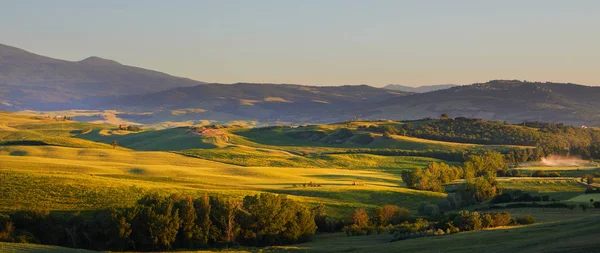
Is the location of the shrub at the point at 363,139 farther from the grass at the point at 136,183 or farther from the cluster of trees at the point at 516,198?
the cluster of trees at the point at 516,198

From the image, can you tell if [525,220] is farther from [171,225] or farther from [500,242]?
[171,225]

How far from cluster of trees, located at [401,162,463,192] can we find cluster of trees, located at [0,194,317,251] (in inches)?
1424

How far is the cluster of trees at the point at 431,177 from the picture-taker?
9481 centimetres

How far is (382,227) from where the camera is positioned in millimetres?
61125

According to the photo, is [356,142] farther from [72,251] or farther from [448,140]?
[72,251]

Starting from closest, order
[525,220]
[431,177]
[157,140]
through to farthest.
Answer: [525,220]
[431,177]
[157,140]

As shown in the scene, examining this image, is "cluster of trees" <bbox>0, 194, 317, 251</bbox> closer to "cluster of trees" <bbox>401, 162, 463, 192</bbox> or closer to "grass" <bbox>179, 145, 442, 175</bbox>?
"cluster of trees" <bbox>401, 162, 463, 192</bbox>

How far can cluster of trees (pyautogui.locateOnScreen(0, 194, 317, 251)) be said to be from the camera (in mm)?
54750

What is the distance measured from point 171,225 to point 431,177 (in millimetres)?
51898

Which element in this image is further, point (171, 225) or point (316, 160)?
point (316, 160)

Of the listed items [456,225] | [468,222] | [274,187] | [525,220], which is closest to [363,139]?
[274,187]

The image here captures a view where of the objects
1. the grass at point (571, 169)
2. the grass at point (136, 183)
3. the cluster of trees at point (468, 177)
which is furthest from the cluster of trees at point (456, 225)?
the grass at point (571, 169)

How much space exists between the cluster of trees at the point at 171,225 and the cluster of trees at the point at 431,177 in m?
36.2

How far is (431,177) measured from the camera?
328 ft
